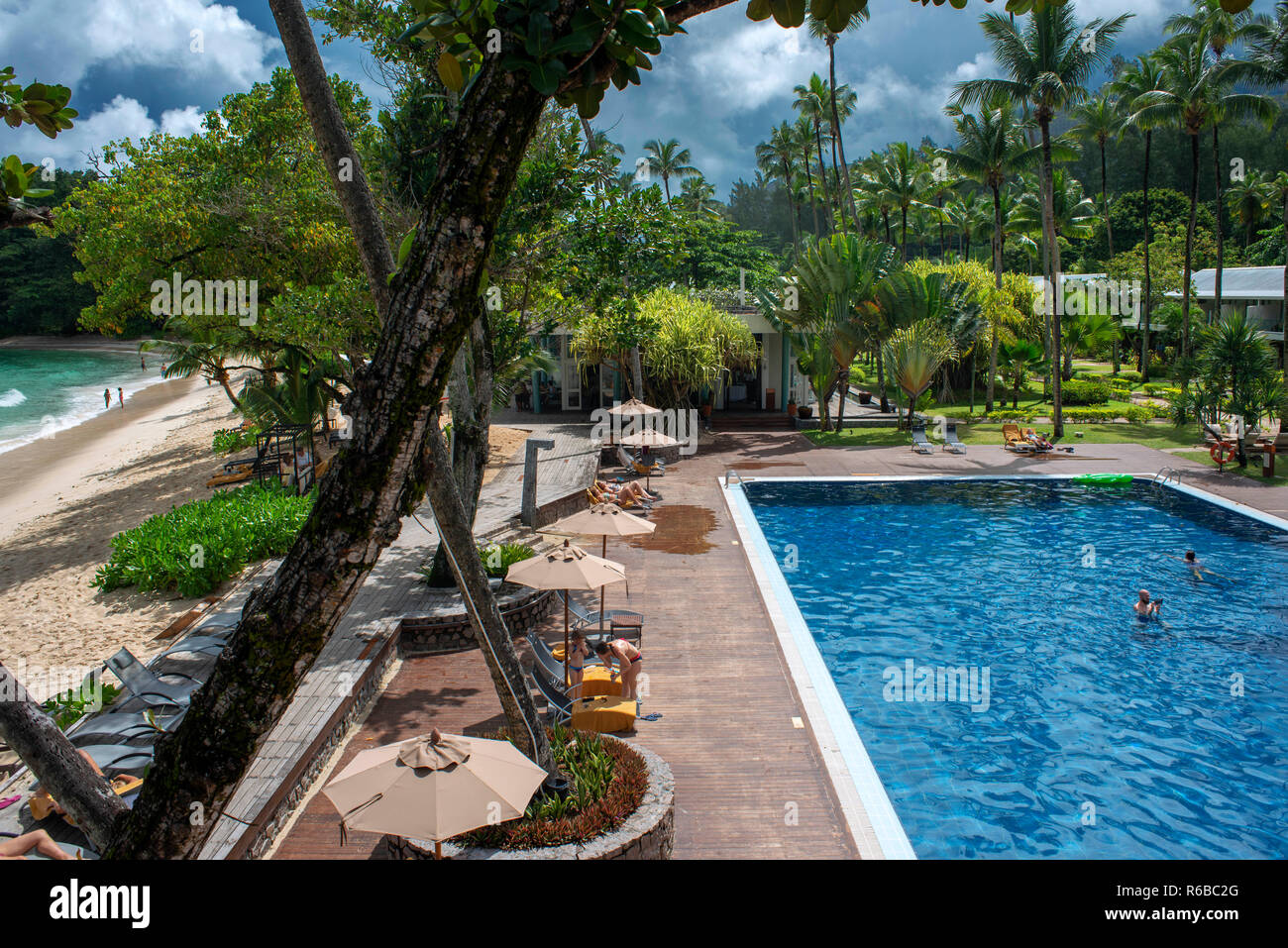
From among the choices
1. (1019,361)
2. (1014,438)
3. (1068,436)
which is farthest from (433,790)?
(1019,361)

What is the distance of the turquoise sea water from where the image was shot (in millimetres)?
48188

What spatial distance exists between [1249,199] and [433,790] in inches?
2687

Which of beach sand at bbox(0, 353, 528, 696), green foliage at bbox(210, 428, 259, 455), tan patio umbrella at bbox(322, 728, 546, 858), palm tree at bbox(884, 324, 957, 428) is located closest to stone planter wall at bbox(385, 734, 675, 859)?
tan patio umbrella at bbox(322, 728, 546, 858)

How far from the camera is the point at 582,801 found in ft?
23.1

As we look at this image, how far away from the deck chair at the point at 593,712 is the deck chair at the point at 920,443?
62.9 ft

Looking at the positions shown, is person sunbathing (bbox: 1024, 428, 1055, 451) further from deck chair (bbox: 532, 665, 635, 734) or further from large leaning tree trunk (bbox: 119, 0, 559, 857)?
large leaning tree trunk (bbox: 119, 0, 559, 857)

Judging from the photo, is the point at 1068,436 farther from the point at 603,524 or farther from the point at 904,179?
the point at 904,179

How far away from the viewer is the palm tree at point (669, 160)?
86438 mm

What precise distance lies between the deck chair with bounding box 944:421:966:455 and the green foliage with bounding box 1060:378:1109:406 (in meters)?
8.53

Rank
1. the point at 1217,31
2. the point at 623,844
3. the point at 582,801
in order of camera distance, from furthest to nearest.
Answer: the point at 1217,31, the point at 582,801, the point at 623,844

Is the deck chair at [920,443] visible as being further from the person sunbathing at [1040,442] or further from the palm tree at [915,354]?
the person sunbathing at [1040,442]

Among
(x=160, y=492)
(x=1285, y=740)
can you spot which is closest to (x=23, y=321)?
(x=160, y=492)
